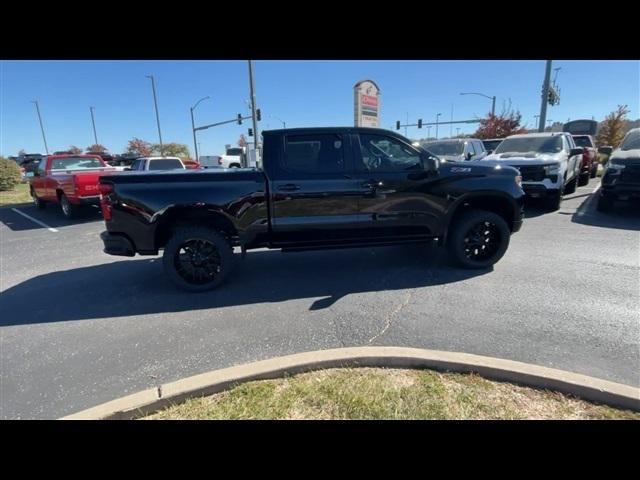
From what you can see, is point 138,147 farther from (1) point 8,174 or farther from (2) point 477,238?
(2) point 477,238

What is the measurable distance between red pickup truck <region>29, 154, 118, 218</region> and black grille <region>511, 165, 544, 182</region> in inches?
406

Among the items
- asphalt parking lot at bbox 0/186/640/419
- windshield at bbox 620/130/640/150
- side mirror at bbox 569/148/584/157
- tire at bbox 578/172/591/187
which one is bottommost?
asphalt parking lot at bbox 0/186/640/419

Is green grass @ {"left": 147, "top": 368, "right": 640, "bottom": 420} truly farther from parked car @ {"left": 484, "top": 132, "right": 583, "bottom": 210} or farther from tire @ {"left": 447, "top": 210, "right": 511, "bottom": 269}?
parked car @ {"left": 484, "top": 132, "right": 583, "bottom": 210}

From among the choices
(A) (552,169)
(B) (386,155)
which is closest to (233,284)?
(B) (386,155)

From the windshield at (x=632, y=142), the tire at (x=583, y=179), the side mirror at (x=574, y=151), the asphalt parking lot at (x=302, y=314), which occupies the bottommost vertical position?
the asphalt parking lot at (x=302, y=314)

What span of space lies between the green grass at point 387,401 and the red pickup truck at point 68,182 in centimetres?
814

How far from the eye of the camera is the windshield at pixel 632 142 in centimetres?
857

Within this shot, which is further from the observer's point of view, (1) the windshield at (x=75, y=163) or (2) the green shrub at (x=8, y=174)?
(2) the green shrub at (x=8, y=174)

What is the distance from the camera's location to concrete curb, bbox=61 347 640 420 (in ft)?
7.10

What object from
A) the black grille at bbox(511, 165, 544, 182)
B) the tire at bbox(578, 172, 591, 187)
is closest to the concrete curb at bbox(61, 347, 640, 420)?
the black grille at bbox(511, 165, 544, 182)

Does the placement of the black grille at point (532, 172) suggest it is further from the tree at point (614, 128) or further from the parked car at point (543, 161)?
the tree at point (614, 128)

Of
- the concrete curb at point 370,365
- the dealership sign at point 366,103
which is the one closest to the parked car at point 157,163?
the dealership sign at point 366,103

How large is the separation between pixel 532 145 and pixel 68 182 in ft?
40.6
